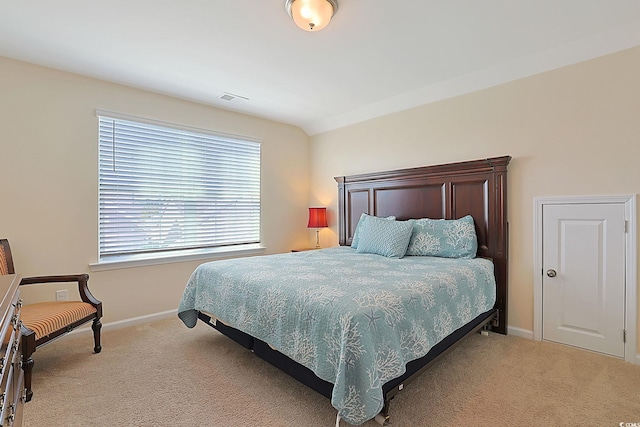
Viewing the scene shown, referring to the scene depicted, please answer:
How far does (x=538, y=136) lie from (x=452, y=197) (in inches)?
35.9

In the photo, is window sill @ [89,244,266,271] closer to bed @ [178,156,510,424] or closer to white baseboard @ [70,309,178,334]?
white baseboard @ [70,309,178,334]

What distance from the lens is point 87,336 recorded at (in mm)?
2967

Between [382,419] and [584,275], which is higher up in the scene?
[584,275]

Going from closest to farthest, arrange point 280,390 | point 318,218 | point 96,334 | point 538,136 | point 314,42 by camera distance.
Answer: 1. point 280,390
2. point 314,42
3. point 96,334
4. point 538,136
5. point 318,218

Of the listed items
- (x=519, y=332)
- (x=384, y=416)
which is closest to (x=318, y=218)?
(x=519, y=332)

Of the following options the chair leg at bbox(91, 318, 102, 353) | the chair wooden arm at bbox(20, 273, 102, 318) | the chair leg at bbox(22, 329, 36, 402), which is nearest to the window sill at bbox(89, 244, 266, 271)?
the chair wooden arm at bbox(20, 273, 102, 318)

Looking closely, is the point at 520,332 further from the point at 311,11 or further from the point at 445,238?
the point at 311,11

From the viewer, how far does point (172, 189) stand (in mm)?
3627

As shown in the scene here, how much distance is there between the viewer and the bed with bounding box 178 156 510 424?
5.03ft

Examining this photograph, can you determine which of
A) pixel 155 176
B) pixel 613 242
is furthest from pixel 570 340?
pixel 155 176

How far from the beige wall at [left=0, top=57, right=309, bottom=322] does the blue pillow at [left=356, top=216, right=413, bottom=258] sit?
210cm

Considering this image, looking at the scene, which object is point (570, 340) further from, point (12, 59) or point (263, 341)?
point (12, 59)

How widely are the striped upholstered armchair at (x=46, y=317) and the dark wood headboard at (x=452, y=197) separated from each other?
9.68 feet

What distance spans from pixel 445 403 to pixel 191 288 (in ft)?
7.12
